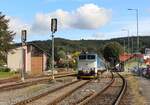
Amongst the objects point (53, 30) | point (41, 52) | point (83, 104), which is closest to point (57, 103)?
point (83, 104)

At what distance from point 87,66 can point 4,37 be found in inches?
1877

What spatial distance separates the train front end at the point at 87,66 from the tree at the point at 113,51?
131 m

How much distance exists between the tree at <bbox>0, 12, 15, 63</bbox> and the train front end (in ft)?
145

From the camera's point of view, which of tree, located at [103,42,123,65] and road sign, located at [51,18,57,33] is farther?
tree, located at [103,42,123,65]

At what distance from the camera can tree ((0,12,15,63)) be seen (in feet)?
328

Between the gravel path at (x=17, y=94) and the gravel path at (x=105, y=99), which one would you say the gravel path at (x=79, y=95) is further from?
the gravel path at (x=17, y=94)

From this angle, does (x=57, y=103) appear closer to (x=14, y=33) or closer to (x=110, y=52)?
(x=14, y=33)

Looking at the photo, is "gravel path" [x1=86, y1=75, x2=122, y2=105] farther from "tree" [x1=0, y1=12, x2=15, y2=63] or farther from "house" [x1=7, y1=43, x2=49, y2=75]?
"house" [x1=7, y1=43, x2=49, y2=75]

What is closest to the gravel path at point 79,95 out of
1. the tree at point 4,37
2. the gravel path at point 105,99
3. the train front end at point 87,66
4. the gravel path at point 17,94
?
the gravel path at point 105,99

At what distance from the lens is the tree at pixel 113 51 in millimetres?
189500

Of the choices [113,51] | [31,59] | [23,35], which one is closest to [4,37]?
[31,59]

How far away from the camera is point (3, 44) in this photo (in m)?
99.8

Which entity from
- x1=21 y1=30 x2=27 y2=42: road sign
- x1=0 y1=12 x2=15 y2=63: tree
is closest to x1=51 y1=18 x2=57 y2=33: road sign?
x1=21 y1=30 x2=27 y2=42: road sign

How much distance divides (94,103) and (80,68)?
3397 cm
